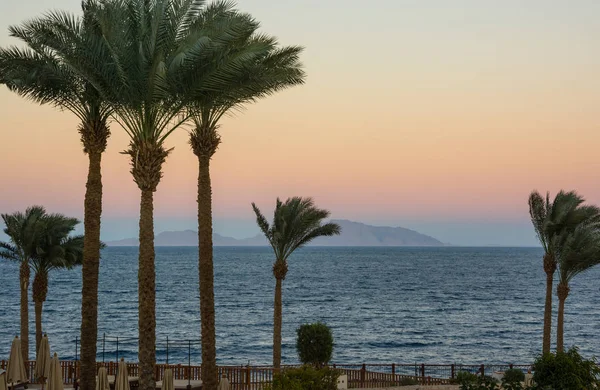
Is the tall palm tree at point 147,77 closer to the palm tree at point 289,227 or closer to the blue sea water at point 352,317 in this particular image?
the palm tree at point 289,227

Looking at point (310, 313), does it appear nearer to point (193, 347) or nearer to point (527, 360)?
point (193, 347)

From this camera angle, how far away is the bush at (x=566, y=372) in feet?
38.2

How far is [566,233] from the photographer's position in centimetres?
3441

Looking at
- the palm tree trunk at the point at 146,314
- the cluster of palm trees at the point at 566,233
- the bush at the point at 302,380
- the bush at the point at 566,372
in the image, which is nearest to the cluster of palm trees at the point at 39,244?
the palm tree trunk at the point at 146,314

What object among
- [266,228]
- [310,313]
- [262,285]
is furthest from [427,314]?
[266,228]

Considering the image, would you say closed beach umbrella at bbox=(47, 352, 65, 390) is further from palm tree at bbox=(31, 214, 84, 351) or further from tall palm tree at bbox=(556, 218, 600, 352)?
tall palm tree at bbox=(556, 218, 600, 352)

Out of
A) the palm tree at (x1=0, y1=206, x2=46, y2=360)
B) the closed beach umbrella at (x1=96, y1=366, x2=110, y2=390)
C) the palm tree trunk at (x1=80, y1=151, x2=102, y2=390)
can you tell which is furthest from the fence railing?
the closed beach umbrella at (x1=96, y1=366, x2=110, y2=390)

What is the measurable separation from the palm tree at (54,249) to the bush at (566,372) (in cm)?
2623

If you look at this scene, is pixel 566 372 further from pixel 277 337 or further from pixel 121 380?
pixel 277 337

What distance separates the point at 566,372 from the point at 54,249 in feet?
89.2

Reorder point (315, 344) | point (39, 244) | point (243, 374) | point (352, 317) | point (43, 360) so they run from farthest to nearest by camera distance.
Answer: point (352, 317) < point (39, 244) < point (315, 344) < point (243, 374) < point (43, 360)

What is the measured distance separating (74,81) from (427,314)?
269ft

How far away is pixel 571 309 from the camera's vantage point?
105562mm

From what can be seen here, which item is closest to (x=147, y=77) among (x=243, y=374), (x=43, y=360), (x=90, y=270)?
(x=90, y=270)
